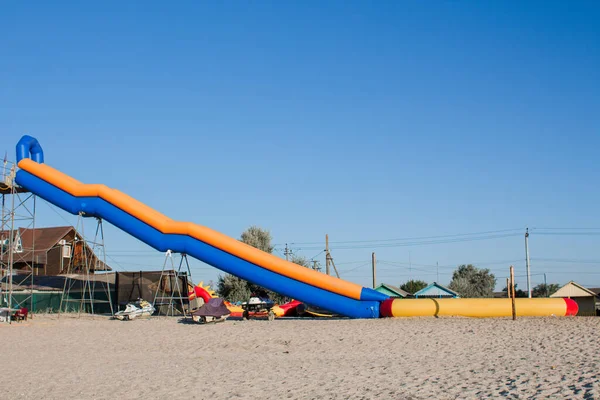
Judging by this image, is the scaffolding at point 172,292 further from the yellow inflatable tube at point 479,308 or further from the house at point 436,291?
the house at point 436,291

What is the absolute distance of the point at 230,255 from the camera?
25422 mm

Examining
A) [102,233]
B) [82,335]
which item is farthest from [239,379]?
[102,233]

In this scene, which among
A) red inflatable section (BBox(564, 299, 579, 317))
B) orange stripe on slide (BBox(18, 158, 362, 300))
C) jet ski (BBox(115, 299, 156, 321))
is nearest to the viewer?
red inflatable section (BBox(564, 299, 579, 317))

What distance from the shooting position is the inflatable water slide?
2348 centimetres

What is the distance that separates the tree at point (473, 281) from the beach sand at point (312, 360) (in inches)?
1900

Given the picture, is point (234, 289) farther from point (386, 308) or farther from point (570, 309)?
point (570, 309)

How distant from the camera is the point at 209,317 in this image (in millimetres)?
24891

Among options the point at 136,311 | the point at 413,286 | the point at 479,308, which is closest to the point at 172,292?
the point at 136,311

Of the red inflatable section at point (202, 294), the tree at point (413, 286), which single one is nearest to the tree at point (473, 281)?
the tree at point (413, 286)

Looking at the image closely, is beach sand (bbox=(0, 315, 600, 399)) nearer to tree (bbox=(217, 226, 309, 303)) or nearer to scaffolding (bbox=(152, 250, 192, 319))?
scaffolding (bbox=(152, 250, 192, 319))

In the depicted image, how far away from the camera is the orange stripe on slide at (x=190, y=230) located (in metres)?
24.7

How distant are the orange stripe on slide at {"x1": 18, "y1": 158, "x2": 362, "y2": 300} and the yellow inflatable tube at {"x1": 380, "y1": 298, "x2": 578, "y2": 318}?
2.06 m

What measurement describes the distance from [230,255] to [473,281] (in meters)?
53.5

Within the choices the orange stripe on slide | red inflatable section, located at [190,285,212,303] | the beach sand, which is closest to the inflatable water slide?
the orange stripe on slide
